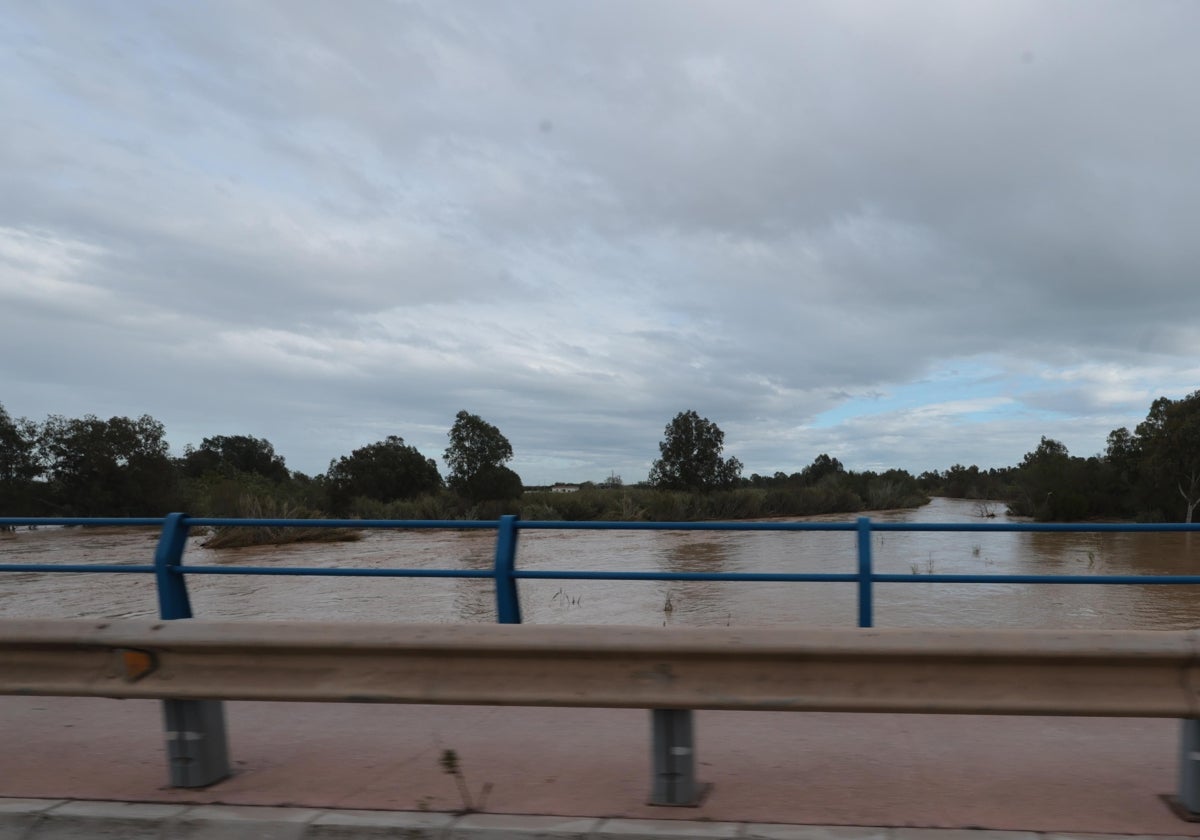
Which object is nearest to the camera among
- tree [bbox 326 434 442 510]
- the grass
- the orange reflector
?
the orange reflector

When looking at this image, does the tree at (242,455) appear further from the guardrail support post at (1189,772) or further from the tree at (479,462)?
the guardrail support post at (1189,772)

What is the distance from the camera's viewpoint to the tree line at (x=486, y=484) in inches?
1516

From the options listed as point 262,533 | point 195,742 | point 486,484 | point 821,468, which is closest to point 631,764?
point 195,742

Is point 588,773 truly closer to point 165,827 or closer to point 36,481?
point 165,827

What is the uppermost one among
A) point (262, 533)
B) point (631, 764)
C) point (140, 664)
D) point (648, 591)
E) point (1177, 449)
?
point (1177, 449)

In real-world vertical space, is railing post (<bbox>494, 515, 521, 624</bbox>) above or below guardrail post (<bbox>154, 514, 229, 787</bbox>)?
above

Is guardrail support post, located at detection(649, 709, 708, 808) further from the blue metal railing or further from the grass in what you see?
the grass

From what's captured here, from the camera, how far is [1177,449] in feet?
144

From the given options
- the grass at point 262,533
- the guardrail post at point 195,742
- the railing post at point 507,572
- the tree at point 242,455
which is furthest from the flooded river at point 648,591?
the tree at point 242,455

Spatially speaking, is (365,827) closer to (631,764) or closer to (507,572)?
(631,764)

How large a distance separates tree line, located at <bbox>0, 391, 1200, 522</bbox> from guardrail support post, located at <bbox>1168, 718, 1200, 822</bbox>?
82.8 ft

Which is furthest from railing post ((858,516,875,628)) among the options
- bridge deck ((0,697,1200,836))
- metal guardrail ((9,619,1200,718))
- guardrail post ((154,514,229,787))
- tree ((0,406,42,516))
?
tree ((0,406,42,516))

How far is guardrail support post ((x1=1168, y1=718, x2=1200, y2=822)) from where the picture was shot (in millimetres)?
3396

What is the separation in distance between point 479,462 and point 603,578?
3934 centimetres
